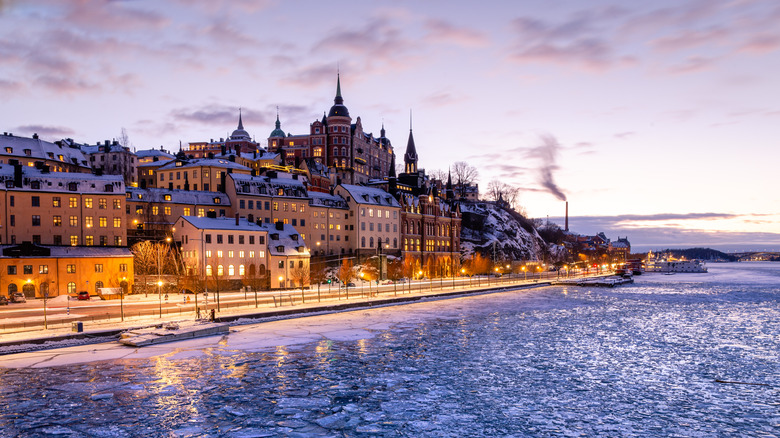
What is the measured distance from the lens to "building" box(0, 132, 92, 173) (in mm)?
93125

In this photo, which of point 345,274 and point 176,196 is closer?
point 345,274

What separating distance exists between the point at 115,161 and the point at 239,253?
2684 inches

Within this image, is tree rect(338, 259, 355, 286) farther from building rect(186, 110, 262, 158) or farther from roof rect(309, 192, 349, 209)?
building rect(186, 110, 262, 158)

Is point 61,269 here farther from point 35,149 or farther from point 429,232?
point 429,232

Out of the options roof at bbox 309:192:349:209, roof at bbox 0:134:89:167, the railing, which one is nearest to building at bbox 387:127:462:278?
roof at bbox 309:192:349:209

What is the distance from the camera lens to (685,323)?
51750mm

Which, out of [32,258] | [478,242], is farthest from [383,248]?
[32,258]

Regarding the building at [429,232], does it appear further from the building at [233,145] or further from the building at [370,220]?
the building at [233,145]

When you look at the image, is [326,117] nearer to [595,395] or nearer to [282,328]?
[282,328]

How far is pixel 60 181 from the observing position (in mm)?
68562

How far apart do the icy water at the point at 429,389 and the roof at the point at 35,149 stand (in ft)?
258

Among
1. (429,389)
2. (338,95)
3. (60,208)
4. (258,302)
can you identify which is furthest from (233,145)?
(429,389)

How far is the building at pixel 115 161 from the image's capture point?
125m

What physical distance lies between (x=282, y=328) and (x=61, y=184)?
41.0 m
